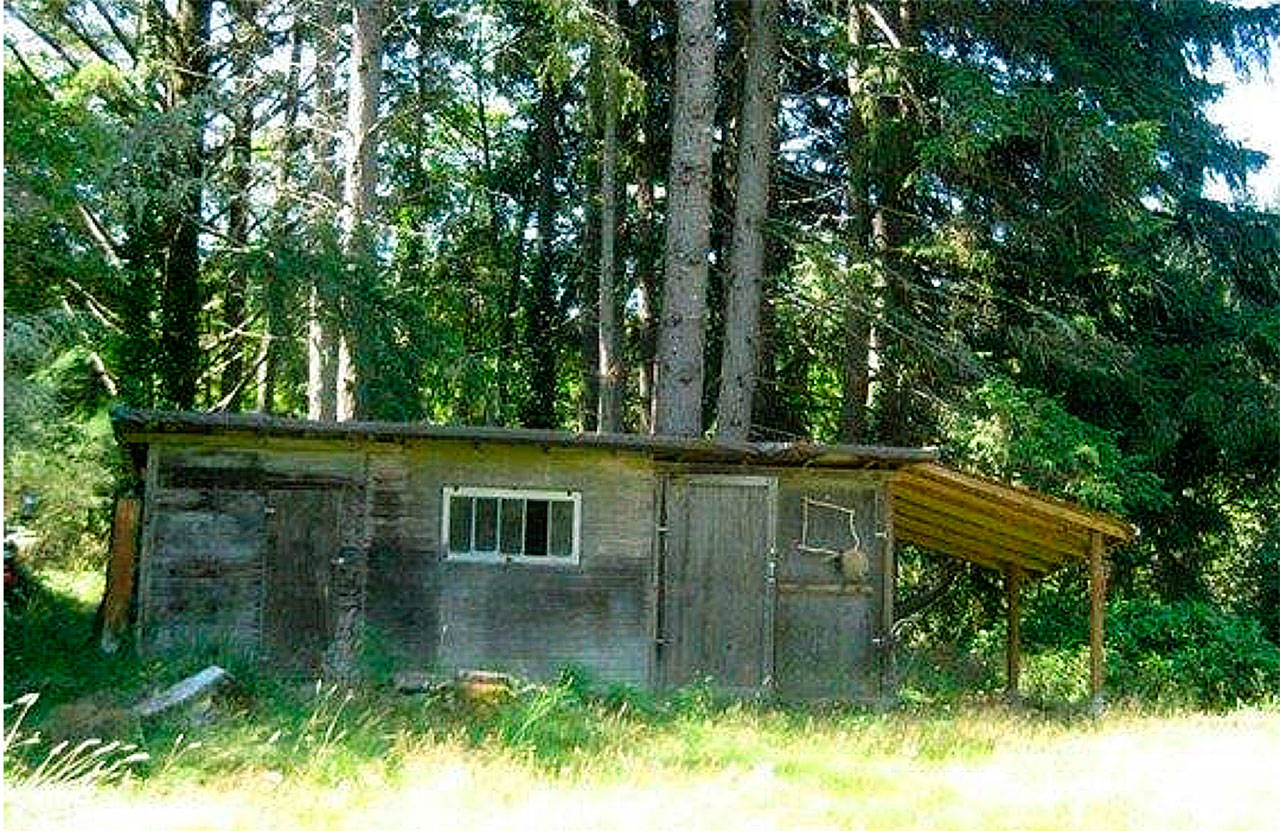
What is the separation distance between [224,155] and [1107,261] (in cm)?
1357

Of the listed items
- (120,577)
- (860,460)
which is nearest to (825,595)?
(860,460)

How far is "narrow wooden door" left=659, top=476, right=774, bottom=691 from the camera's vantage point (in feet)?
43.3

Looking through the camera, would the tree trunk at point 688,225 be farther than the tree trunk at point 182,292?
No

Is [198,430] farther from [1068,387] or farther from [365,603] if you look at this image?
[1068,387]

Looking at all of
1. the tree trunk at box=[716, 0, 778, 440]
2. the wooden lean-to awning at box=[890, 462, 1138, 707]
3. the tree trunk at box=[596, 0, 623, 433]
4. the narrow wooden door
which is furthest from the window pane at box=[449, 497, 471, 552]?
the tree trunk at box=[596, 0, 623, 433]

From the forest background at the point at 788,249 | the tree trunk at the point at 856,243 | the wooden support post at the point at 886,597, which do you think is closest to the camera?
the wooden support post at the point at 886,597

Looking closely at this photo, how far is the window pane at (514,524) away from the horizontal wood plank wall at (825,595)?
2729 mm

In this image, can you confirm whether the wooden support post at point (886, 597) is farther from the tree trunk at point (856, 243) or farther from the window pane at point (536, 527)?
the tree trunk at point (856, 243)

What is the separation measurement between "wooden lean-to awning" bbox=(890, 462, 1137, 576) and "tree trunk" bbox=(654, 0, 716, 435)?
3.16 metres

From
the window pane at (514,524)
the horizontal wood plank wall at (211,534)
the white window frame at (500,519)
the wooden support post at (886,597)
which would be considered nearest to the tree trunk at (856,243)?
the wooden support post at (886,597)

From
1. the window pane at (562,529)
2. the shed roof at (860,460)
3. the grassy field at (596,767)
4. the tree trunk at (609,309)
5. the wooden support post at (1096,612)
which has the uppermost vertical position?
the tree trunk at (609,309)

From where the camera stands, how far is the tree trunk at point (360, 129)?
16.7 meters

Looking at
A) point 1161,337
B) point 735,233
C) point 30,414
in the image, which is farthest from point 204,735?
point 1161,337

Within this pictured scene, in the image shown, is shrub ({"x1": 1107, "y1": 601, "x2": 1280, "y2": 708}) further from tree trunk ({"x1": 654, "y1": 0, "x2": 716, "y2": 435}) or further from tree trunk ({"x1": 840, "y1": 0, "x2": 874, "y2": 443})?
tree trunk ({"x1": 654, "y1": 0, "x2": 716, "y2": 435})
